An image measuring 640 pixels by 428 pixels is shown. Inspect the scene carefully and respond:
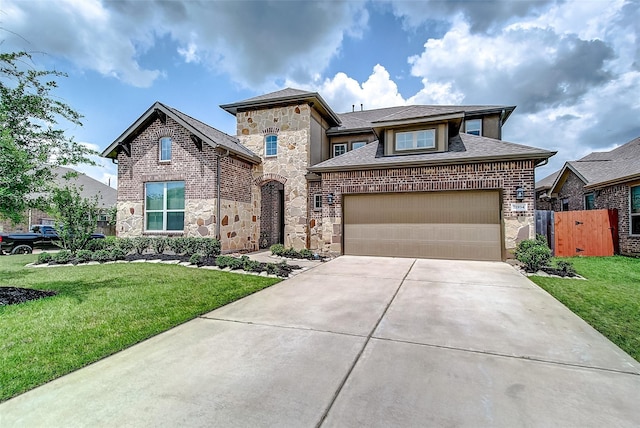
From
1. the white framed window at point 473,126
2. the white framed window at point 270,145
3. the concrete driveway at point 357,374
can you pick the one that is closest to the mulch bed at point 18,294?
the concrete driveway at point 357,374

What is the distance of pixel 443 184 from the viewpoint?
33.7 ft

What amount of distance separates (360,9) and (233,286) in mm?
8880

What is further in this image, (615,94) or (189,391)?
(615,94)

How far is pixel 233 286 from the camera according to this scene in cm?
634

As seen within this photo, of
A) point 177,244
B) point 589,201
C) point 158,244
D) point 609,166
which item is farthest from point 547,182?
point 158,244

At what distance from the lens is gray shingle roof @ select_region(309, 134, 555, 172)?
378 inches

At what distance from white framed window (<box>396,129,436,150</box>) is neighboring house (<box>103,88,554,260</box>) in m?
0.04

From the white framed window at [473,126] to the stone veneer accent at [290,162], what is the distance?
7853 millimetres

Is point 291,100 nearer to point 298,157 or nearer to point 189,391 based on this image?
point 298,157

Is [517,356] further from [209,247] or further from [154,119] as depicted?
[154,119]

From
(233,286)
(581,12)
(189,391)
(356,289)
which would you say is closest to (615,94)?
(581,12)

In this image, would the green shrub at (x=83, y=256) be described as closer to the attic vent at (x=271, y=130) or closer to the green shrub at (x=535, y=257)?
the attic vent at (x=271, y=130)

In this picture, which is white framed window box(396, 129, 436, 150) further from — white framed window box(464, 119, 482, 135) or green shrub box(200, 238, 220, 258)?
green shrub box(200, 238, 220, 258)

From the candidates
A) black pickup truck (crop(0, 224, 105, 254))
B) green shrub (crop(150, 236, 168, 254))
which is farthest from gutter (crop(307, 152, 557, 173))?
black pickup truck (crop(0, 224, 105, 254))
